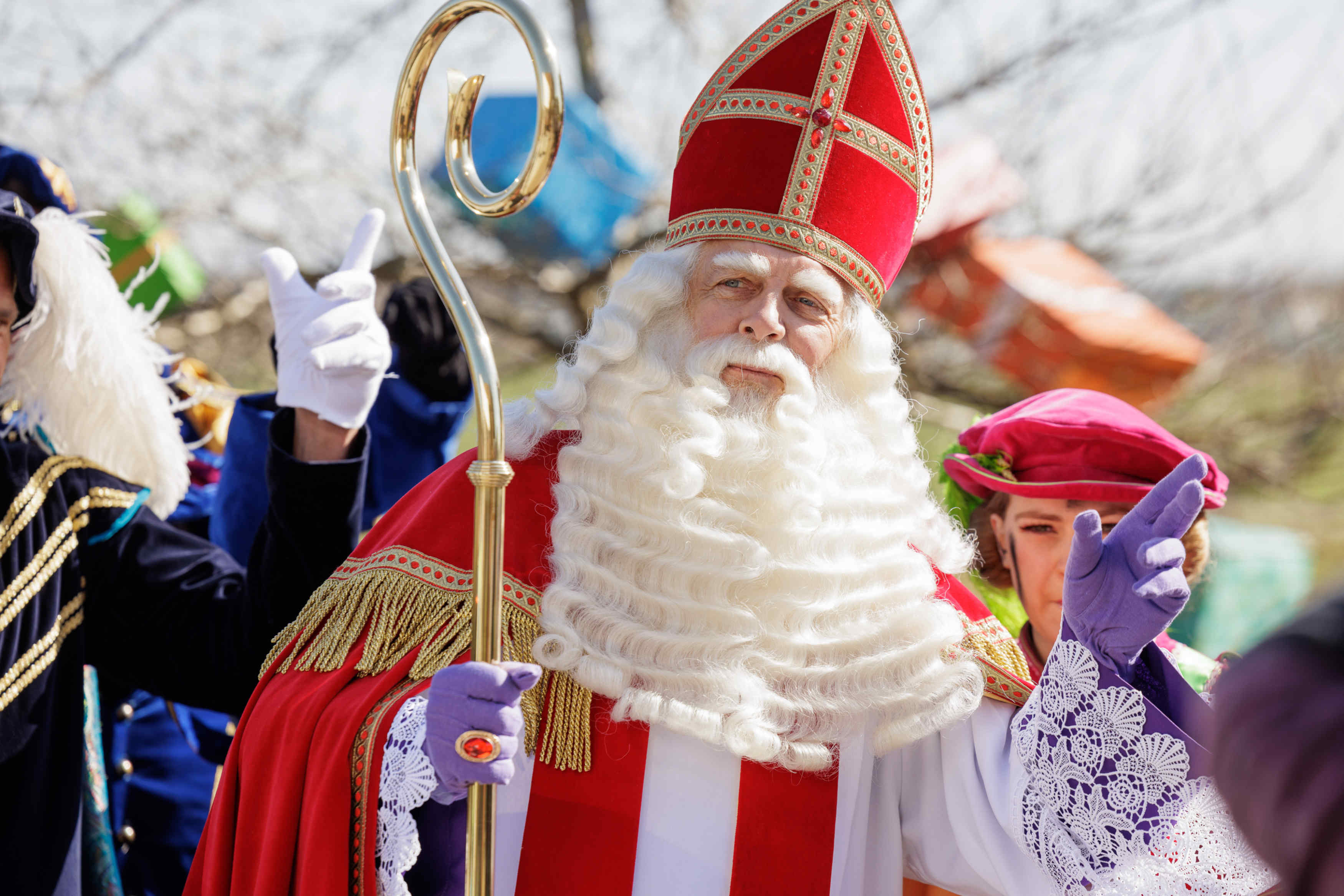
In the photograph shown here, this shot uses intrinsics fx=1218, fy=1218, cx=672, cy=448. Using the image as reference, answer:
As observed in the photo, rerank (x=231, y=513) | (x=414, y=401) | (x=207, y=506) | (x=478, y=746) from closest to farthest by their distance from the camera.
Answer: (x=478, y=746)
(x=231, y=513)
(x=207, y=506)
(x=414, y=401)

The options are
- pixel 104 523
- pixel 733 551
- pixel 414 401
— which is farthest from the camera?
pixel 414 401

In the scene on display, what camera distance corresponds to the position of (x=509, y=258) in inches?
272

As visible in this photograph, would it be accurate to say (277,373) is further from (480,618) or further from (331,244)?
(331,244)

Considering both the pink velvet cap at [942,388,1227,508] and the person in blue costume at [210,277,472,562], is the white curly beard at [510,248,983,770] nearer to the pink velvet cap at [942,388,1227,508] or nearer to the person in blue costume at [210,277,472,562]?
the pink velvet cap at [942,388,1227,508]

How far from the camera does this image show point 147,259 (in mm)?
4762

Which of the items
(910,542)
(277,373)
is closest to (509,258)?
(277,373)

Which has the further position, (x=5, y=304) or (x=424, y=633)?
(x=5, y=304)

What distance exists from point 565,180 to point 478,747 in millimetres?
4645

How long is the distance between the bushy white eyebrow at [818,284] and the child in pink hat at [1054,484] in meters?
0.69

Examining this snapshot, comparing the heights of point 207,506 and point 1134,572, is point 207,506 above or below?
above

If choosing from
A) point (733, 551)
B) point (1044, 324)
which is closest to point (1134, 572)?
point (733, 551)

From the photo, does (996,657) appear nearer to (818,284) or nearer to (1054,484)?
(1054,484)

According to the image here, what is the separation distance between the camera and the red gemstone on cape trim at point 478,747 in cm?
165

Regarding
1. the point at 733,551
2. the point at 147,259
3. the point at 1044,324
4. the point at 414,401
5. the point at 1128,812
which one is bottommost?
the point at 1128,812
